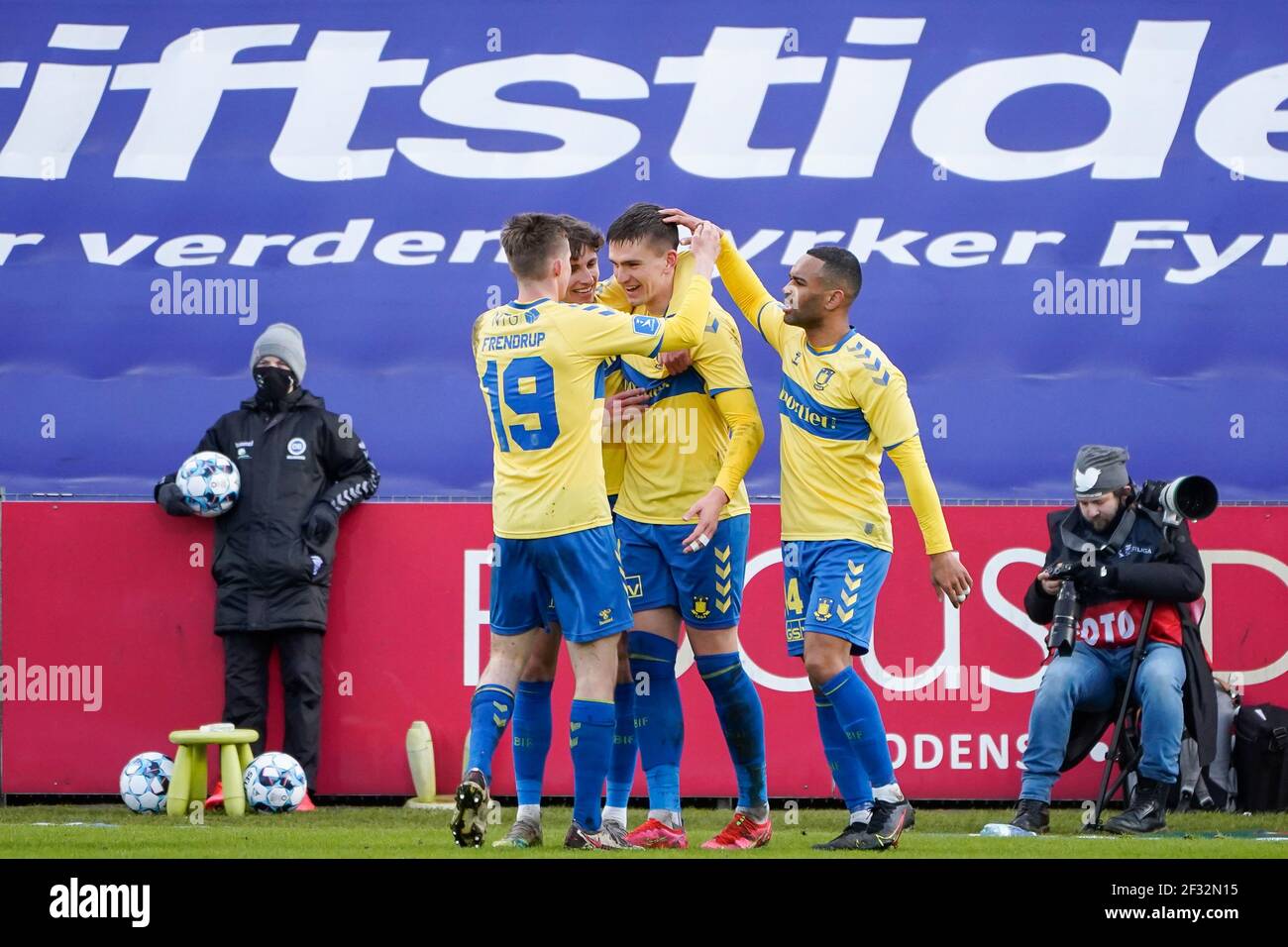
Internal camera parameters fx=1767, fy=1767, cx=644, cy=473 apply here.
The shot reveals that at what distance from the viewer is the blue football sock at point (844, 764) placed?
6.47 meters

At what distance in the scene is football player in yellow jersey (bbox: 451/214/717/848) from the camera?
5953 mm

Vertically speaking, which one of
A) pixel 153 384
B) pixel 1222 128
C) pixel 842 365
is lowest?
pixel 842 365

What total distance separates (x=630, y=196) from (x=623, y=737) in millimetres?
5617

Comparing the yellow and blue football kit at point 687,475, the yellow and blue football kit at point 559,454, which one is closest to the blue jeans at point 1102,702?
the yellow and blue football kit at point 687,475

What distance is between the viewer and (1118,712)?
817 centimetres

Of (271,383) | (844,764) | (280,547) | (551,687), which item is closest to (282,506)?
(280,547)

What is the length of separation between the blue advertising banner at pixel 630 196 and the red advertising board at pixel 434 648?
6.80ft

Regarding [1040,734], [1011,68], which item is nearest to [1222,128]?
[1011,68]

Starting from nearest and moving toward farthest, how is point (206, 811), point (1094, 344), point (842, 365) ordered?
point (842, 365) < point (206, 811) < point (1094, 344)

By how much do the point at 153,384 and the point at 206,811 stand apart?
3.68 meters

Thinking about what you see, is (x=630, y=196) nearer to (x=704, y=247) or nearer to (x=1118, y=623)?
(x=1118, y=623)

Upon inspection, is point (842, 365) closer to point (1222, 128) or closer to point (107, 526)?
point (107, 526)
